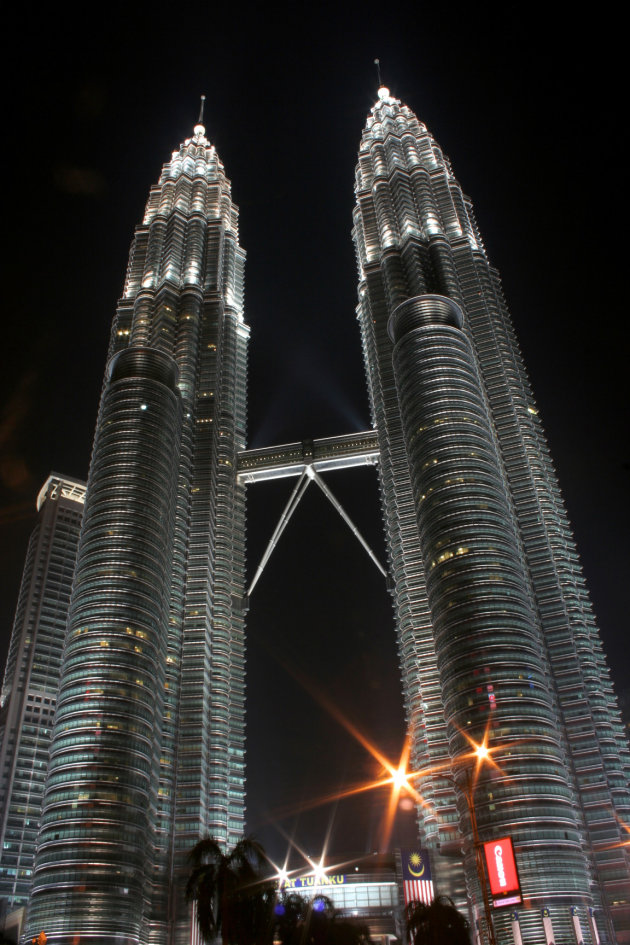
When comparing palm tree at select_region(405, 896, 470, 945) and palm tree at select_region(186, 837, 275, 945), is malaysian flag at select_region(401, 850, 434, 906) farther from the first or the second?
palm tree at select_region(186, 837, 275, 945)

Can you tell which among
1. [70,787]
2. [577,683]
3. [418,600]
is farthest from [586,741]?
[70,787]

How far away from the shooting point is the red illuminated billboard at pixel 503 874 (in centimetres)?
4725

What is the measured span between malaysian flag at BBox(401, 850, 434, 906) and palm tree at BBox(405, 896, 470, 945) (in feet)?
130

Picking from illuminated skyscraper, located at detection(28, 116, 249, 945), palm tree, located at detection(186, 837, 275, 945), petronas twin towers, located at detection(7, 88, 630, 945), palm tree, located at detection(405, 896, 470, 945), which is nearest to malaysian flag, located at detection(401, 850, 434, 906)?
petronas twin towers, located at detection(7, 88, 630, 945)

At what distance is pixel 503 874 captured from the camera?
4828 cm

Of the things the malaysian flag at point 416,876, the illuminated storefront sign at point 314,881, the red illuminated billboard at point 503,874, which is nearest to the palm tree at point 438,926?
the red illuminated billboard at point 503,874

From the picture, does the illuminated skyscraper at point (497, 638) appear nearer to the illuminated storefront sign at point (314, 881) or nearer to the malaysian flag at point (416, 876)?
the malaysian flag at point (416, 876)

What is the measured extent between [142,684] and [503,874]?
105179 mm

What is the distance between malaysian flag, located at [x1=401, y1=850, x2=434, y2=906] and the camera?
4601 inches

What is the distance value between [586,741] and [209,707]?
74.3 m

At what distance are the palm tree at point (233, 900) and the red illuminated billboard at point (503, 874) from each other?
23.4m

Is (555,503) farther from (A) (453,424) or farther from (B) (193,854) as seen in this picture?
(B) (193,854)

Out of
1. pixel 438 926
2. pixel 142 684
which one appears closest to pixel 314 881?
pixel 142 684

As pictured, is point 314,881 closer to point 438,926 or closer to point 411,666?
point 411,666
